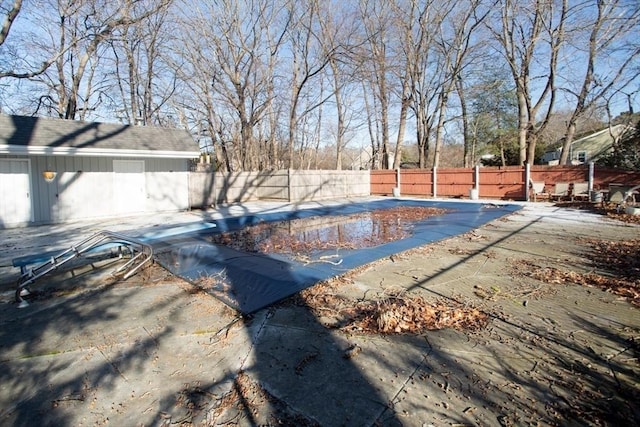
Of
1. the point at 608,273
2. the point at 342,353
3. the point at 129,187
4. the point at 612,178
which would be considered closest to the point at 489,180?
the point at 612,178

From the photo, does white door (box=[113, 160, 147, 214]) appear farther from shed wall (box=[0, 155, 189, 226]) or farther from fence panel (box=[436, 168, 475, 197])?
fence panel (box=[436, 168, 475, 197])

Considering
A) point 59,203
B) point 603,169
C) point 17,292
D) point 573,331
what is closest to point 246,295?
point 17,292

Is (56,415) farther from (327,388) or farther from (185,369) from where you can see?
(327,388)

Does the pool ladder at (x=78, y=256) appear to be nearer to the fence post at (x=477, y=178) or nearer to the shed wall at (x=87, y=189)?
the shed wall at (x=87, y=189)

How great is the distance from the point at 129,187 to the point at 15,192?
2981 mm

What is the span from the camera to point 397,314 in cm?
314

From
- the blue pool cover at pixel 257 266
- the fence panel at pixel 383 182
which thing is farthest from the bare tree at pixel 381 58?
the blue pool cover at pixel 257 266

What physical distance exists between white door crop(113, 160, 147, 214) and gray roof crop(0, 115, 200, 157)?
0.61 m

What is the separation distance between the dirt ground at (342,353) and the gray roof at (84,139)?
282 inches

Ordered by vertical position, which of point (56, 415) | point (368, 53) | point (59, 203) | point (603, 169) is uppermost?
point (368, 53)

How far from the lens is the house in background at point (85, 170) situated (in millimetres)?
9336

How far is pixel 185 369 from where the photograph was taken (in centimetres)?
249

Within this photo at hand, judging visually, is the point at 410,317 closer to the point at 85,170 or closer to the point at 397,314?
the point at 397,314

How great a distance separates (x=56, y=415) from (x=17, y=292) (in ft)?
8.69
